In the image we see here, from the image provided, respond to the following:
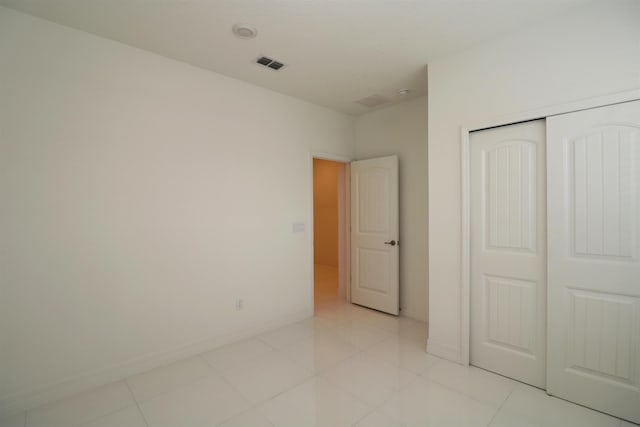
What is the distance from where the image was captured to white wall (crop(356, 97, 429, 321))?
370 centimetres

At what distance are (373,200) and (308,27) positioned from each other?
2370 millimetres

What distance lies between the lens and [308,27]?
226cm

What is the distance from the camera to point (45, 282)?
213 cm

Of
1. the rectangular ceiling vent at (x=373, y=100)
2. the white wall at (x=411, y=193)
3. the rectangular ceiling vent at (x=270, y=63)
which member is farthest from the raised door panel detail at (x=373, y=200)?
the rectangular ceiling vent at (x=270, y=63)

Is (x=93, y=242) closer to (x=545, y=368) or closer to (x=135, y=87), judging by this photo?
(x=135, y=87)

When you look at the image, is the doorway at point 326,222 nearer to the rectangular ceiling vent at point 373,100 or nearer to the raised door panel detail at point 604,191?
the rectangular ceiling vent at point 373,100

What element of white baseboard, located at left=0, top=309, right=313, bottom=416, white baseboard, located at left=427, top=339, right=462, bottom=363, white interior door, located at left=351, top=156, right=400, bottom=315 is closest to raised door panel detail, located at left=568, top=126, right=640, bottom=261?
white baseboard, located at left=427, top=339, right=462, bottom=363

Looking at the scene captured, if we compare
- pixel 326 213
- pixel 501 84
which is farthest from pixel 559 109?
pixel 326 213

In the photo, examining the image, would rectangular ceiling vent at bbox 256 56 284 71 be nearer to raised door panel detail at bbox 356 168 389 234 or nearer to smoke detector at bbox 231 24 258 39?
smoke detector at bbox 231 24 258 39

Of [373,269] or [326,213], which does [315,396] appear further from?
[326,213]

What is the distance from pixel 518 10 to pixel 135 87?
10.1 feet

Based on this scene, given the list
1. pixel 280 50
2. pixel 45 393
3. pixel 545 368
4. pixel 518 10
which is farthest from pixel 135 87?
pixel 545 368

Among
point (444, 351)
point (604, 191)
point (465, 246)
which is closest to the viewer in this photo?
point (604, 191)

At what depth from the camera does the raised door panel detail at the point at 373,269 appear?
396cm
